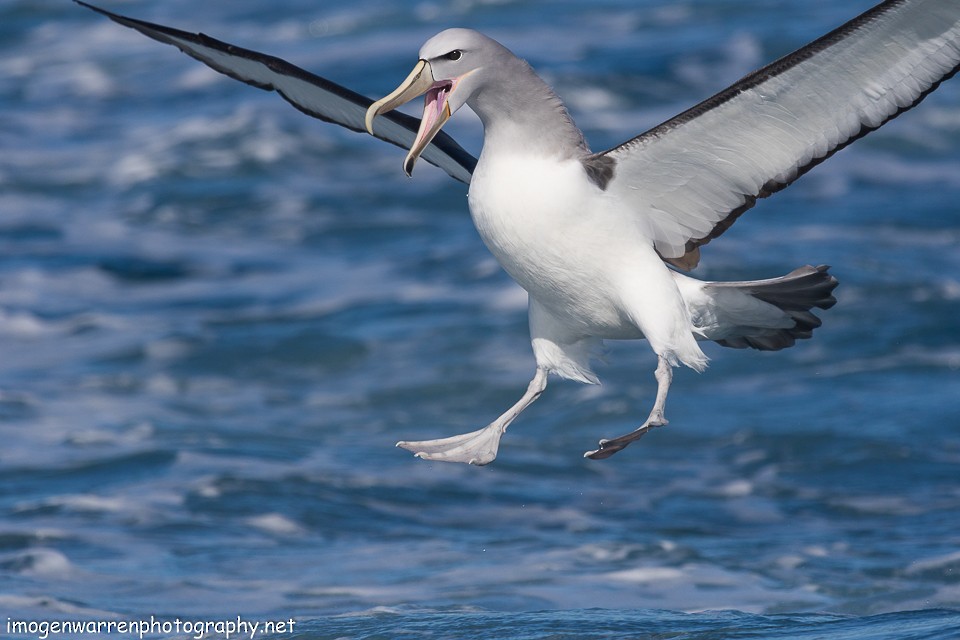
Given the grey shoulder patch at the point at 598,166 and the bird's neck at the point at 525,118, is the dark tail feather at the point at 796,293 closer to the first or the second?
the grey shoulder patch at the point at 598,166

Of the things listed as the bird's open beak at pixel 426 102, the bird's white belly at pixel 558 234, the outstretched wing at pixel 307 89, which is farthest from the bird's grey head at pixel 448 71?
the outstretched wing at pixel 307 89

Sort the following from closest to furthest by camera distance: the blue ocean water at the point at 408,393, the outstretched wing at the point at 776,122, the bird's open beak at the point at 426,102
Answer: the bird's open beak at the point at 426,102
the outstretched wing at the point at 776,122
the blue ocean water at the point at 408,393

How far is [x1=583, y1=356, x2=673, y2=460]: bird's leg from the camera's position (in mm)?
7418

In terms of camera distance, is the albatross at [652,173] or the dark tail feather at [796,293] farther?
the dark tail feather at [796,293]

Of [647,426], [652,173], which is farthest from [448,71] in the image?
[647,426]

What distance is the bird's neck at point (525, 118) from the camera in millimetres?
7473

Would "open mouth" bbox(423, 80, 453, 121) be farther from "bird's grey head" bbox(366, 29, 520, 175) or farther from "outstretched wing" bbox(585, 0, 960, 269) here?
"outstretched wing" bbox(585, 0, 960, 269)

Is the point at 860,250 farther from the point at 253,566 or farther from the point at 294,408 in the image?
the point at 253,566

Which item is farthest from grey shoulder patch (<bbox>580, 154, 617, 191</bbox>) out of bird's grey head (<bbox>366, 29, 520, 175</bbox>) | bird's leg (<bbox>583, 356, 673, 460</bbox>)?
bird's leg (<bbox>583, 356, 673, 460</bbox>)

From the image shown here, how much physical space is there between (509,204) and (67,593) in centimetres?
473

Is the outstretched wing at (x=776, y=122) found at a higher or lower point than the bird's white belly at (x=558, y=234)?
higher

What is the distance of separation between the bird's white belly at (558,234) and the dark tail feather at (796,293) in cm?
66

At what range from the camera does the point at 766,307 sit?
27.3 ft

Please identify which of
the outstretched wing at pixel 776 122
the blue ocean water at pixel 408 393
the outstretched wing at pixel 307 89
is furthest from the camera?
the blue ocean water at pixel 408 393
